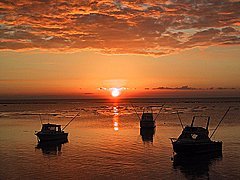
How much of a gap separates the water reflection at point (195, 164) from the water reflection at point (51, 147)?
50.4 feet

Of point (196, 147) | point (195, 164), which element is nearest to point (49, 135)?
point (196, 147)

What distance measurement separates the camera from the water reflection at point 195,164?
3015 cm

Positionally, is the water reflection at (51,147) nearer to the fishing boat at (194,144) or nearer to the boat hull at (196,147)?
the boat hull at (196,147)

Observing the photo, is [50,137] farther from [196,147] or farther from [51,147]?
[196,147]

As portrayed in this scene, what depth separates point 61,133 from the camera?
166 ft

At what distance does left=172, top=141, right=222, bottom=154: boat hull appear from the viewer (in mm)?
37000

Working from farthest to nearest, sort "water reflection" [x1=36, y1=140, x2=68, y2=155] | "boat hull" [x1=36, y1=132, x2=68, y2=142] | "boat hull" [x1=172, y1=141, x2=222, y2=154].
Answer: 1. "boat hull" [x1=36, y1=132, x2=68, y2=142]
2. "water reflection" [x1=36, y1=140, x2=68, y2=155]
3. "boat hull" [x1=172, y1=141, x2=222, y2=154]

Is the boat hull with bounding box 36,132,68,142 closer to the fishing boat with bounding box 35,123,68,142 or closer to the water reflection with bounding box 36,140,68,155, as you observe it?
the fishing boat with bounding box 35,123,68,142

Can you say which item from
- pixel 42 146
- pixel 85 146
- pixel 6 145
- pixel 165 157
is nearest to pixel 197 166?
pixel 165 157

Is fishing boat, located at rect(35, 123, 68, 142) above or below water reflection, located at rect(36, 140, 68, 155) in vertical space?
above

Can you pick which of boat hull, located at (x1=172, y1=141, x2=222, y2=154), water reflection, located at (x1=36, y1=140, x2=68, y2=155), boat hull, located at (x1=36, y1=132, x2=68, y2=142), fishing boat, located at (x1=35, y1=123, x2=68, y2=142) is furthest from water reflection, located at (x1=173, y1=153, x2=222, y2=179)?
fishing boat, located at (x1=35, y1=123, x2=68, y2=142)

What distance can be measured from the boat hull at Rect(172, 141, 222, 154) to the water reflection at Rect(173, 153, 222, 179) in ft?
1.92

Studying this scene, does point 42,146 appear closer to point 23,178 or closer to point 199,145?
point 23,178

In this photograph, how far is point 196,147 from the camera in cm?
3762
